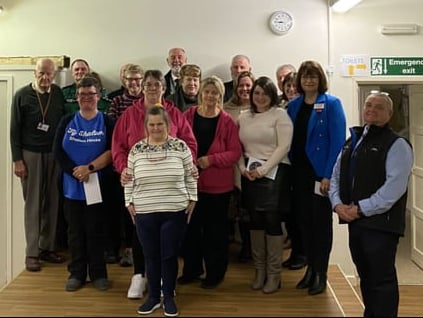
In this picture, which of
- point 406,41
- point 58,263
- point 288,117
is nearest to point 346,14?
point 406,41

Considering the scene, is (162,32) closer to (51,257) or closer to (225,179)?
(225,179)

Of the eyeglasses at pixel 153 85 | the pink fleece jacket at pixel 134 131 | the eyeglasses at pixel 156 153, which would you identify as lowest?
the eyeglasses at pixel 156 153

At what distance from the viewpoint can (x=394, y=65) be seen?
14.9 ft

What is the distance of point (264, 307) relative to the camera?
9.32ft

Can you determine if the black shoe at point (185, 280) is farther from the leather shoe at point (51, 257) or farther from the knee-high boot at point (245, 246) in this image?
the leather shoe at point (51, 257)

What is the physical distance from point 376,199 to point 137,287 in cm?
150

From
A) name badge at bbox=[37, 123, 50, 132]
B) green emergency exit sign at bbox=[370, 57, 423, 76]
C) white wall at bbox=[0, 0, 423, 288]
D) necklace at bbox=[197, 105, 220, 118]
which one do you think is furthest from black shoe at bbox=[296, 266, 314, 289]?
green emergency exit sign at bbox=[370, 57, 423, 76]

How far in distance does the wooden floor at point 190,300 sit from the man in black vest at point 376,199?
303 mm

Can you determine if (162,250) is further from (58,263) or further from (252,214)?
(58,263)

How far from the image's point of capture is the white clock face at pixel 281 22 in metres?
4.44

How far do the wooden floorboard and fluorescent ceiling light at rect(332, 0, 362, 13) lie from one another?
2.34m

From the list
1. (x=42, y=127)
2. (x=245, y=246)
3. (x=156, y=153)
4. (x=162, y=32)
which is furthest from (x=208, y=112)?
(x=162, y=32)

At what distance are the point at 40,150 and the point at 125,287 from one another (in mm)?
1248

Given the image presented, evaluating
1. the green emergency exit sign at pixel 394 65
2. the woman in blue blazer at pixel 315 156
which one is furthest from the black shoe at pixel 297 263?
the green emergency exit sign at pixel 394 65
